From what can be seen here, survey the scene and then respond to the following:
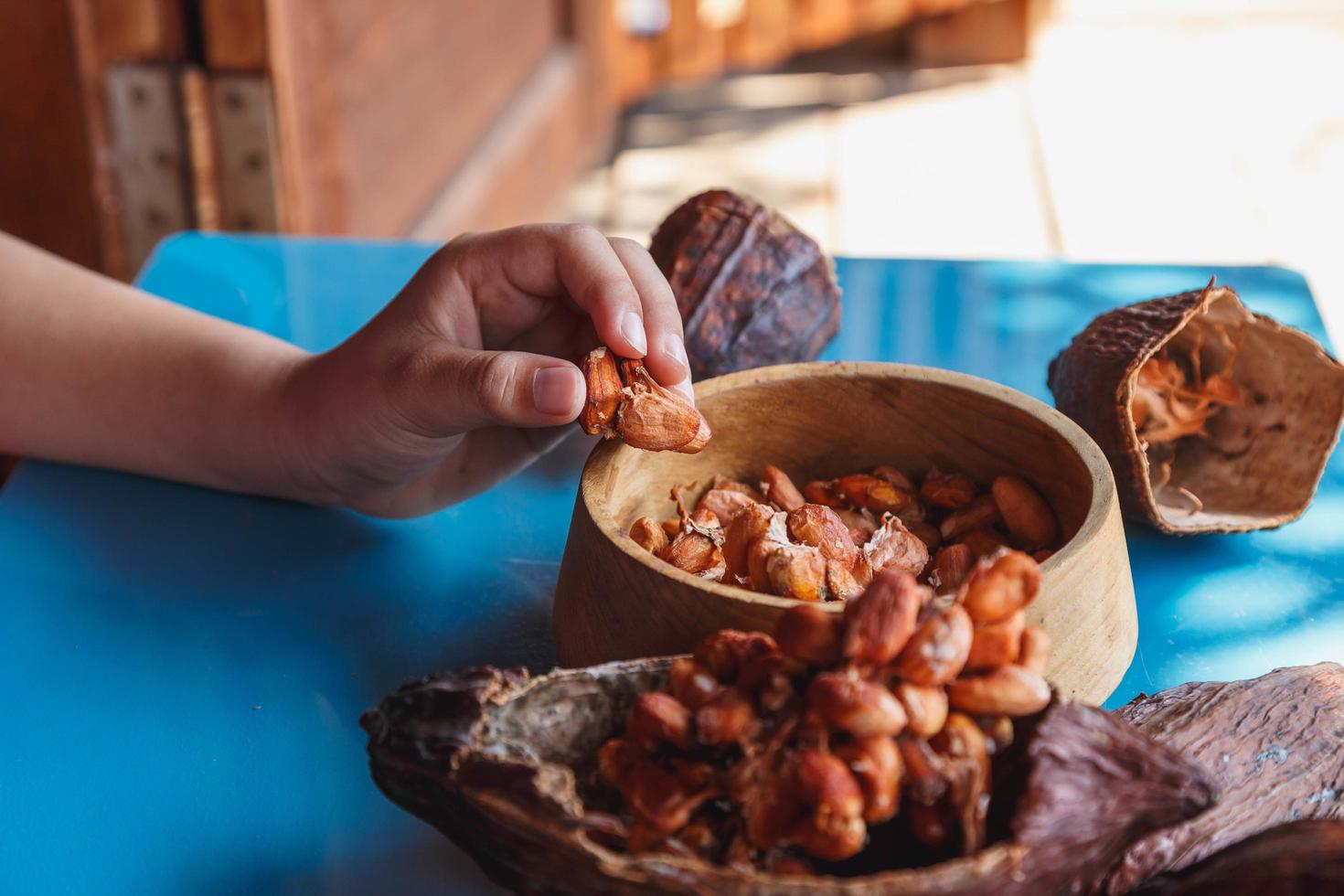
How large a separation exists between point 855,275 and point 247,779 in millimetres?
867

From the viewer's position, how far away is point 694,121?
3.95 metres

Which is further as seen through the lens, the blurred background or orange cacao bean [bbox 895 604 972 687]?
the blurred background

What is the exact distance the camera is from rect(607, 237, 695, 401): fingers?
0.87 m

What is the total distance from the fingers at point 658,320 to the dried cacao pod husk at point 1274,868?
403mm

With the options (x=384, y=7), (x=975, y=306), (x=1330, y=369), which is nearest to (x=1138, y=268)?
(x=975, y=306)

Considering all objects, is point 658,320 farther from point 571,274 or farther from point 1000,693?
point 1000,693

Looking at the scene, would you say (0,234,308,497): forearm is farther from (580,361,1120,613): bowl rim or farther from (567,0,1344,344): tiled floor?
(567,0,1344,344): tiled floor

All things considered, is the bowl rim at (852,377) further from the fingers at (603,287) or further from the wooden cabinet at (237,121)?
the wooden cabinet at (237,121)

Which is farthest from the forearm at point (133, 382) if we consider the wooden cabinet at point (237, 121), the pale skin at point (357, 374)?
the wooden cabinet at point (237, 121)

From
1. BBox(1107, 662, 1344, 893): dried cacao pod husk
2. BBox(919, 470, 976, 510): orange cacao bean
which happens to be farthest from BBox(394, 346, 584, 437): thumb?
BBox(1107, 662, 1344, 893): dried cacao pod husk

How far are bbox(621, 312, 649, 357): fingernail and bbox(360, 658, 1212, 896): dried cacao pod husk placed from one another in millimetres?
278

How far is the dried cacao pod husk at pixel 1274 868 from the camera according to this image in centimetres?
55

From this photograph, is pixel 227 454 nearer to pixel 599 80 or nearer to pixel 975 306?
pixel 975 306

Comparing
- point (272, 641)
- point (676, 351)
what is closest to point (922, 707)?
point (676, 351)
